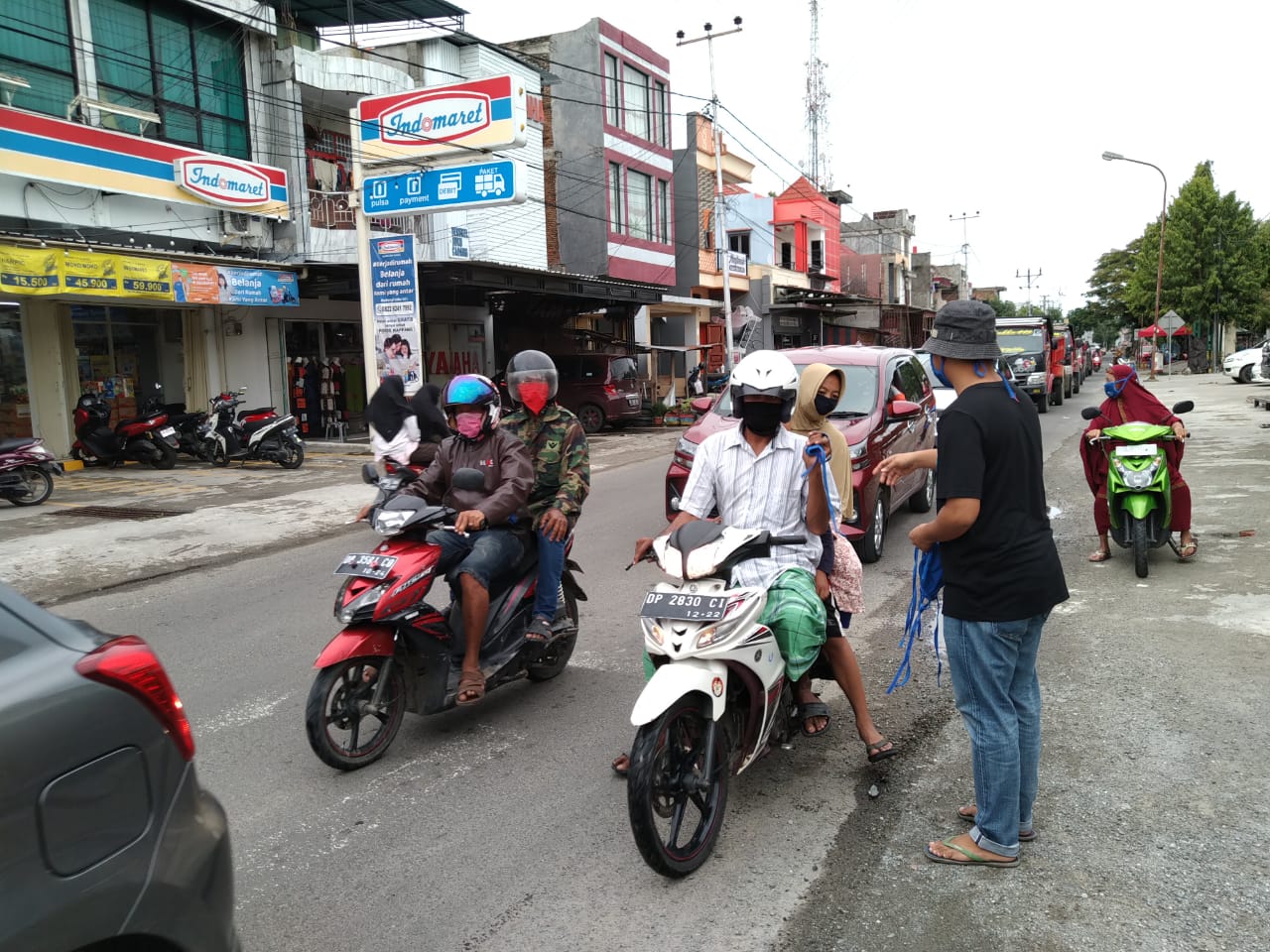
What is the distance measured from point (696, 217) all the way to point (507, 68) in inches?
504

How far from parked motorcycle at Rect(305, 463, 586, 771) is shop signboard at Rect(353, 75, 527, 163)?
1270cm

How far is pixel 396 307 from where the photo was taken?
16.6 metres

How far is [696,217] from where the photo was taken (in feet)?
120

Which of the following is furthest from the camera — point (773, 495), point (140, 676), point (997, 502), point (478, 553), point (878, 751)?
point (478, 553)

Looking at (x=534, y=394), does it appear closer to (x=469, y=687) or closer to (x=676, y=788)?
(x=469, y=687)

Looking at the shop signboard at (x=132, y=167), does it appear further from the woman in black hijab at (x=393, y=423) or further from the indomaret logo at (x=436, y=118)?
the woman in black hijab at (x=393, y=423)

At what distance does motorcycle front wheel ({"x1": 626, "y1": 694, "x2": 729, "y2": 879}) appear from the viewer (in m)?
3.13

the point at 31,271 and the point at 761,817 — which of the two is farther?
the point at 31,271

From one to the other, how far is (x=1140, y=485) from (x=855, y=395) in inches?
106

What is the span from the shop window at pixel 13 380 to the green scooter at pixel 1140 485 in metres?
15.8

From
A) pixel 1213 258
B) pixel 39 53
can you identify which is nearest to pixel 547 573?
pixel 39 53

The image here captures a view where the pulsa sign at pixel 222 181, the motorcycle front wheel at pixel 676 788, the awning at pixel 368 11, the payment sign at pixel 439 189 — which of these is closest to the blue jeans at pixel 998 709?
the motorcycle front wheel at pixel 676 788

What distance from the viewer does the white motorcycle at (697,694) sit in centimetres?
318

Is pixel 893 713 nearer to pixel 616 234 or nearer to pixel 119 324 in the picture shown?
pixel 119 324
